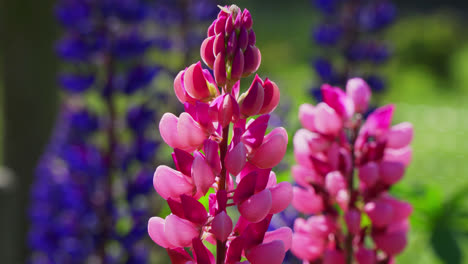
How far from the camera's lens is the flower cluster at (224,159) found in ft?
1.13

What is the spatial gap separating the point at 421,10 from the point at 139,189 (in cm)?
442

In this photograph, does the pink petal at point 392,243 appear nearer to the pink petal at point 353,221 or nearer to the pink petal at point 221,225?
the pink petal at point 353,221

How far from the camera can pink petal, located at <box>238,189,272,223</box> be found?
1.12 ft

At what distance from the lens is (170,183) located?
0.36 m

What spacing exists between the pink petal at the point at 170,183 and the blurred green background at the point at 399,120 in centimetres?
29

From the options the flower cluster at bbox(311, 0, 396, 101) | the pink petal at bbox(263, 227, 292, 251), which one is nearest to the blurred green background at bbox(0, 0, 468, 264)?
the flower cluster at bbox(311, 0, 396, 101)

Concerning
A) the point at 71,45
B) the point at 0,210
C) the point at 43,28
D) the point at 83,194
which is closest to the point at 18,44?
the point at 43,28

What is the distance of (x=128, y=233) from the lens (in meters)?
1.01

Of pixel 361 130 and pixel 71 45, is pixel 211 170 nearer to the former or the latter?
pixel 361 130

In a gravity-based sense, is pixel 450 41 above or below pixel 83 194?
below

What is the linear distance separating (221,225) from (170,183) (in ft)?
0.13

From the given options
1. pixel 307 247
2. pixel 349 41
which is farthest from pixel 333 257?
pixel 349 41

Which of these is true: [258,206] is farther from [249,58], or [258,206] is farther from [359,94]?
[359,94]

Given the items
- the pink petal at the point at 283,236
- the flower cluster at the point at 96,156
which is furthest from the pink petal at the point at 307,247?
the flower cluster at the point at 96,156
